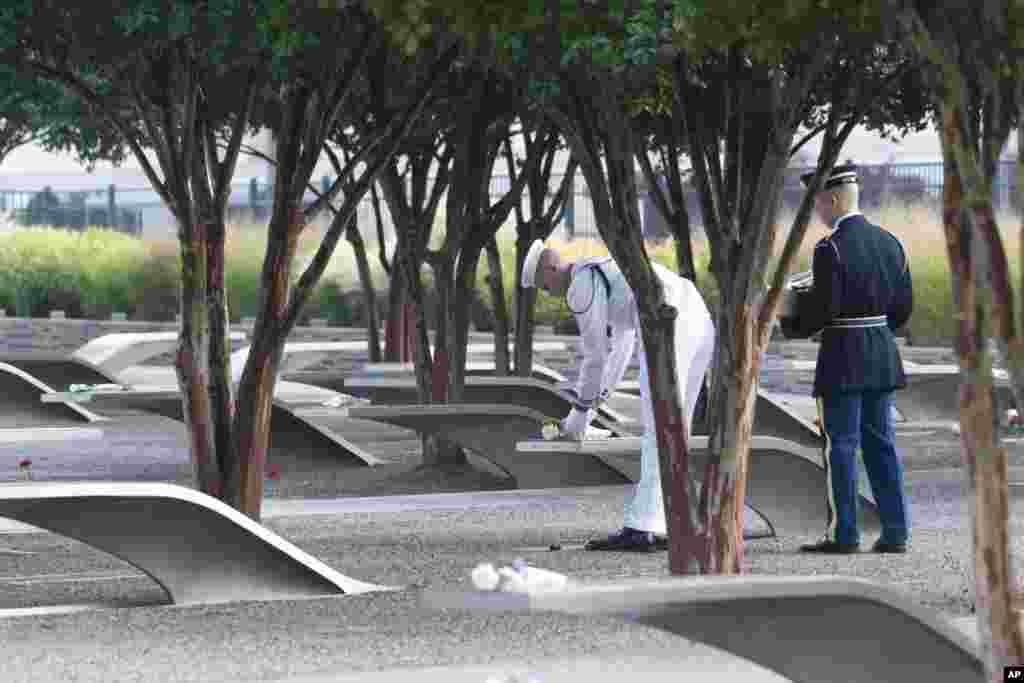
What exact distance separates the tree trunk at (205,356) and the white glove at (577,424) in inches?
78.6

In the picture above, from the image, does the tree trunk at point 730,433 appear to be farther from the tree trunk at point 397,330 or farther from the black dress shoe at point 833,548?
the tree trunk at point 397,330

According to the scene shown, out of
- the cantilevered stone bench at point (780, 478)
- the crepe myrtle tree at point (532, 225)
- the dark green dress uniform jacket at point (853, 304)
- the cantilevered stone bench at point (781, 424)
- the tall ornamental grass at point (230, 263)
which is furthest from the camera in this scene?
the tall ornamental grass at point (230, 263)

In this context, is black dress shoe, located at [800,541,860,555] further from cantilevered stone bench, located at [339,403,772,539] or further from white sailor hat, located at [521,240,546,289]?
white sailor hat, located at [521,240,546,289]

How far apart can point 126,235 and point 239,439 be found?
1371 inches

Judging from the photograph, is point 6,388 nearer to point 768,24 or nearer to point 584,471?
point 584,471

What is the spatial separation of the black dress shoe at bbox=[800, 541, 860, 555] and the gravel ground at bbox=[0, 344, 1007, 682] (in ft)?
0.24

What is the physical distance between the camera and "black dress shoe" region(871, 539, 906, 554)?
1341 cm

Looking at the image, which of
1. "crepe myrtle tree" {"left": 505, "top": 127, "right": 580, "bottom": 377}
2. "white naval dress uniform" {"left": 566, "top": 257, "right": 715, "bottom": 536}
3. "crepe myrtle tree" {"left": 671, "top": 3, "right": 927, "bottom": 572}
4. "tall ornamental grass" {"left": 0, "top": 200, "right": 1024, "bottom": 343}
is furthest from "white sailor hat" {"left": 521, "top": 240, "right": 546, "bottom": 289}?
"tall ornamental grass" {"left": 0, "top": 200, "right": 1024, "bottom": 343}

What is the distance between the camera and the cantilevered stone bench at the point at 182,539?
10.7 m

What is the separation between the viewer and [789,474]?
14.2 meters

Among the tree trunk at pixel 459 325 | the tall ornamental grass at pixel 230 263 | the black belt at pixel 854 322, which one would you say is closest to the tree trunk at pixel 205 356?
the black belt at pixel 854 322

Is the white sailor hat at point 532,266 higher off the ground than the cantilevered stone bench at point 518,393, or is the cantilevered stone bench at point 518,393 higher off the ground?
the white sailor hat at point 532,266

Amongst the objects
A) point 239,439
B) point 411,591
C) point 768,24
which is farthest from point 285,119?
point 768,24

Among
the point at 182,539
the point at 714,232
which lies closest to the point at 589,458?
the point at 714,232
